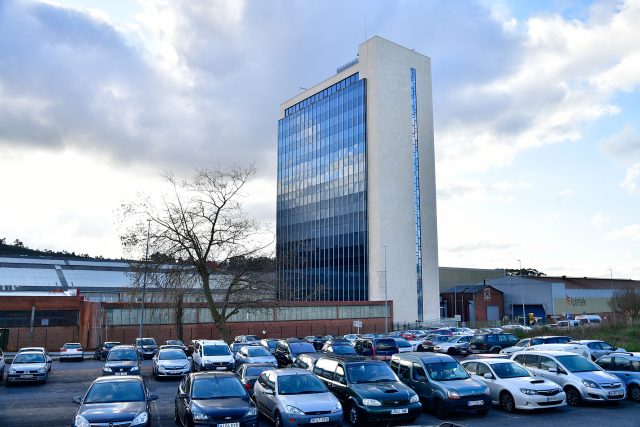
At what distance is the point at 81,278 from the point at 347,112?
4692 centimetres

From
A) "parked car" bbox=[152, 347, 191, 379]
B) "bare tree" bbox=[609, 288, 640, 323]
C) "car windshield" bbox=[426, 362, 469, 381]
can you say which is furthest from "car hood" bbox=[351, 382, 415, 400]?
"bare tree" bbox=[609, 288, 640, 323]

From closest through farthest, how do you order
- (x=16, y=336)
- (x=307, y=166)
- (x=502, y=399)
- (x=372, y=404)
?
(x=372, y=404) → (x=502, y=399) → (x=16, y=336) → (x=307, y=166)

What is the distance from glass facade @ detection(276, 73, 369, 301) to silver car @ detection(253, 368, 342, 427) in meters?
60.5

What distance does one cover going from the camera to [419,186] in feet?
266

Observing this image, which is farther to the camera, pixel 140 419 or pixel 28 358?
pixel 28 358

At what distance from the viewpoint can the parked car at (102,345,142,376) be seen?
2175cm

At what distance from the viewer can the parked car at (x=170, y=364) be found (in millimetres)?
23672

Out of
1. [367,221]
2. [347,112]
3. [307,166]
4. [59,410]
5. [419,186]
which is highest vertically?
[347,112]

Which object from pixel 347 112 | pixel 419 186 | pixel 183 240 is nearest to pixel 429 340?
pixel 183 240

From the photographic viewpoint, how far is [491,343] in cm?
3319

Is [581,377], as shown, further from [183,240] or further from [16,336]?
[16,336]

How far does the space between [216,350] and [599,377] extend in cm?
1644

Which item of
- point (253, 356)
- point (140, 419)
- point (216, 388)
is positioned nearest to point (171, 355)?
point (253, 356)

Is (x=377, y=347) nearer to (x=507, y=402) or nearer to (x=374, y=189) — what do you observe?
(x=507, y=402)
